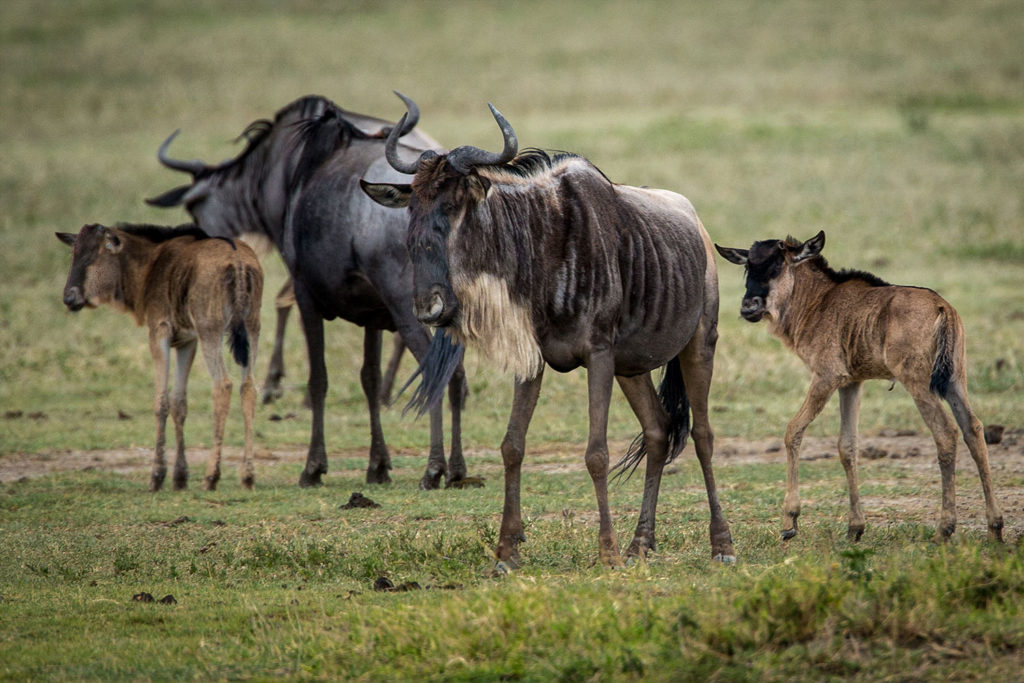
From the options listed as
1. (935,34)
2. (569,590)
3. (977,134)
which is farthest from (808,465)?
(935,34)

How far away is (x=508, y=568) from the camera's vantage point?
7164 millimetres

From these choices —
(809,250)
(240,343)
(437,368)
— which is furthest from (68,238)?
Result: (809,250)

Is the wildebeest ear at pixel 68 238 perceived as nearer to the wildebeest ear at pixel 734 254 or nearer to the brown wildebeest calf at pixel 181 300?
the brown wildebeest calf at pixel 181 300

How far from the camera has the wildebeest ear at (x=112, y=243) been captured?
10.8 meters

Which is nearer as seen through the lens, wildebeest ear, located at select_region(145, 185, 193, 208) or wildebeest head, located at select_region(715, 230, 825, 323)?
wildebeest head, located at select_region(715, 230, 825, 323)

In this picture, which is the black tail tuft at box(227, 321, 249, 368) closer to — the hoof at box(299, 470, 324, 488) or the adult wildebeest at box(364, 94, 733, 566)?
the hoof at box(299, 470, 324, 488)

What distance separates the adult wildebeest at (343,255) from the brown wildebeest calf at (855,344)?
2700 millimetres

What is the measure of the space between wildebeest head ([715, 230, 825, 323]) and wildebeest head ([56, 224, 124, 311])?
5.11 m

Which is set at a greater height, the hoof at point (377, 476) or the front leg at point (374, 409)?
the front leg at point (374, 409)

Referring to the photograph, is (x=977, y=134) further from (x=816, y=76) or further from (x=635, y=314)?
(x=635, y=314)

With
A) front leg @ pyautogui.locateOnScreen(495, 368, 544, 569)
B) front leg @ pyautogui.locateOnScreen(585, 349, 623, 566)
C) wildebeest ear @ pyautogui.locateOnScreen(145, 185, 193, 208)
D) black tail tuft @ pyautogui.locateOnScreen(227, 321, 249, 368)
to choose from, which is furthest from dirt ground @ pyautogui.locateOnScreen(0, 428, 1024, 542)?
wildebeest ear @ pyautogui.locateOnScreen(145, 185, 193, 208)

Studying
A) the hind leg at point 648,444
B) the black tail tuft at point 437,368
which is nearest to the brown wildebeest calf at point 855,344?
the hind leg at point 648,444

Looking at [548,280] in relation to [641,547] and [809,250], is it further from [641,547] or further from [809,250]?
[809,250]

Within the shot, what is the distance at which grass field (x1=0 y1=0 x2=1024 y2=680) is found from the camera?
5.57 meters
